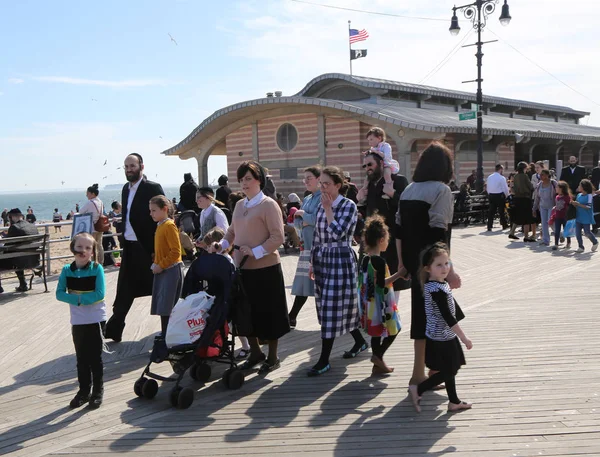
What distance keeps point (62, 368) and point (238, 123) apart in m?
20.6

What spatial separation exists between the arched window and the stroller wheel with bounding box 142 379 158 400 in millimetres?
20086

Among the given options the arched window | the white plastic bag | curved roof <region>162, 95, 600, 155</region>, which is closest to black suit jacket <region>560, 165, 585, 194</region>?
curved roof <region>162, 95, 600, 155</region>

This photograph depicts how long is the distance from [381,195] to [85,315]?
117 inches

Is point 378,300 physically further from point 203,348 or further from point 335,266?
point 203,348

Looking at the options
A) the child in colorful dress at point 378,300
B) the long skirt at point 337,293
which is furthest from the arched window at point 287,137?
the child in colorful dress at point 378,300

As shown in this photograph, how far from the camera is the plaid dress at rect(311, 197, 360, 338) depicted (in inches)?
208

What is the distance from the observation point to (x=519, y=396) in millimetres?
4609

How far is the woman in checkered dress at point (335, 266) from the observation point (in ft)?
17.4

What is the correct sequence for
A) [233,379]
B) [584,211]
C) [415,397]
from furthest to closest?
[584,211], [233,379], [415,397]

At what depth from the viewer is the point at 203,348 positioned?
502cm

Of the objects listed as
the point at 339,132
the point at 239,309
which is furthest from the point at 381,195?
the point at 339,132

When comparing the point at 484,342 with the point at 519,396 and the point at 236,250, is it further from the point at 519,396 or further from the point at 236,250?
the point at 236,250

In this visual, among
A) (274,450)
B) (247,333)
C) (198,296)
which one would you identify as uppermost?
(198,296)

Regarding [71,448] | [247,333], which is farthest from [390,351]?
[71,448]
